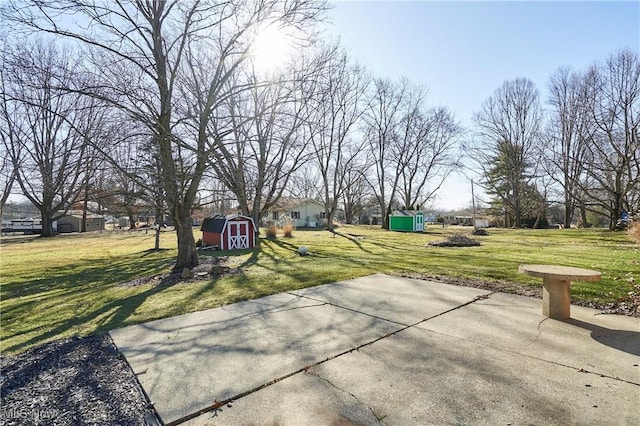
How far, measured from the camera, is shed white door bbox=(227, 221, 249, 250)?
15.6 meters

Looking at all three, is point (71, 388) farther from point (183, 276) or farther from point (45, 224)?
point (45, 224)

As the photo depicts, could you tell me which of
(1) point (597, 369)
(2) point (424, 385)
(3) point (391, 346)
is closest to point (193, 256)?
(3) point (391, 346)

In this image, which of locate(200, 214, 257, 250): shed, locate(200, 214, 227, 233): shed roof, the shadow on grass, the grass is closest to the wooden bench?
the grass

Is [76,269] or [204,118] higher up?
[204,118]

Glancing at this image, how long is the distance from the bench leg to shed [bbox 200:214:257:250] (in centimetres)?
1332

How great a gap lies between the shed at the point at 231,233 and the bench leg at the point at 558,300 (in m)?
13.3

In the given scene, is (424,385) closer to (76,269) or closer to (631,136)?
(76,269)

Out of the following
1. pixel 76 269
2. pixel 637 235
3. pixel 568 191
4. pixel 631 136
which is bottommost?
pixel 76 269

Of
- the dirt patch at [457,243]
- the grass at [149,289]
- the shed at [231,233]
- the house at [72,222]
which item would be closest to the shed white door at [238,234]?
the shed at [231,233]

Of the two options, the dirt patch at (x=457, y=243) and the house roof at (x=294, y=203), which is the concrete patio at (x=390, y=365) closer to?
the dirt patch at (x=457, y=243)

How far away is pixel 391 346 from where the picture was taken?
11.2 ft

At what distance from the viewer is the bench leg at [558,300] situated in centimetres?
420

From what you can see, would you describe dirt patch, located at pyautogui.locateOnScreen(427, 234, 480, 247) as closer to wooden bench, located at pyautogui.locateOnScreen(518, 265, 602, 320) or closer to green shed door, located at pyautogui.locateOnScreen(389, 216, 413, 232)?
wooden bench, located at pyautogui.locateOnScreen(518, 265, 602, 320)

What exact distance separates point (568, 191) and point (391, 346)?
90.2 feet
